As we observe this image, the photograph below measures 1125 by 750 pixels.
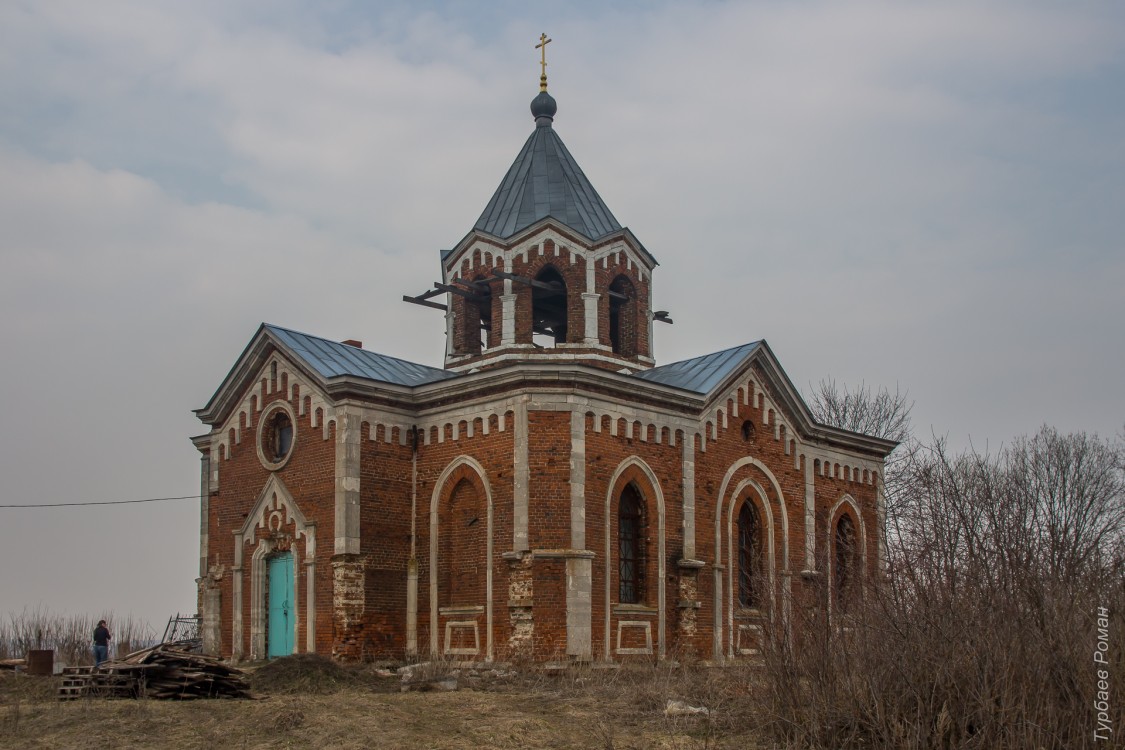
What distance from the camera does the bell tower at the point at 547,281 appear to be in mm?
28031

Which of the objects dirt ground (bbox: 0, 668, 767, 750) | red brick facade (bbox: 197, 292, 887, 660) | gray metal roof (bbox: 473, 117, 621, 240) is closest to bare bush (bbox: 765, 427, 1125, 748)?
dirt ground (bbox: 0, 668, 767, 750)

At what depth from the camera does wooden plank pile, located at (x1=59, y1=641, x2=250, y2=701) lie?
18.5 meters

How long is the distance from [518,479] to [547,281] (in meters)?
6.88

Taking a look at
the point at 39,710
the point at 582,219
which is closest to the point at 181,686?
the point at 39,710

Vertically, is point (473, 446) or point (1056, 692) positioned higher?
point (473, 446)

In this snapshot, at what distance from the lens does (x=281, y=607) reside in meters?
25.7

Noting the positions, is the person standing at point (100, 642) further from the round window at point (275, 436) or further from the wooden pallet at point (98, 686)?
the wooden pallet at point (98, 686)

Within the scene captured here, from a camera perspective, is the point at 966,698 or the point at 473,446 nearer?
the point at 966,698

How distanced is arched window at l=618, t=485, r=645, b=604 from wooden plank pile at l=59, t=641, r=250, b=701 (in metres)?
8.12

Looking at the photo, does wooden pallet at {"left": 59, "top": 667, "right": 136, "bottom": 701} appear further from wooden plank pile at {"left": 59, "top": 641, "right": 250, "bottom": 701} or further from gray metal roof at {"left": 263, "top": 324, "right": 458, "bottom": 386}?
gray metal roof at {"left": 263, "top": 324, "right": 458, "bottom": 386}

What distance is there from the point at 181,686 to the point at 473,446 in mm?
7853

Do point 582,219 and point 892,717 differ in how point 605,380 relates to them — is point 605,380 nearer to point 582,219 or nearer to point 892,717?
point 582,219

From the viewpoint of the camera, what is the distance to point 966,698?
12305 millimetres

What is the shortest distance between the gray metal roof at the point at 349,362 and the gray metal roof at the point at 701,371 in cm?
472
